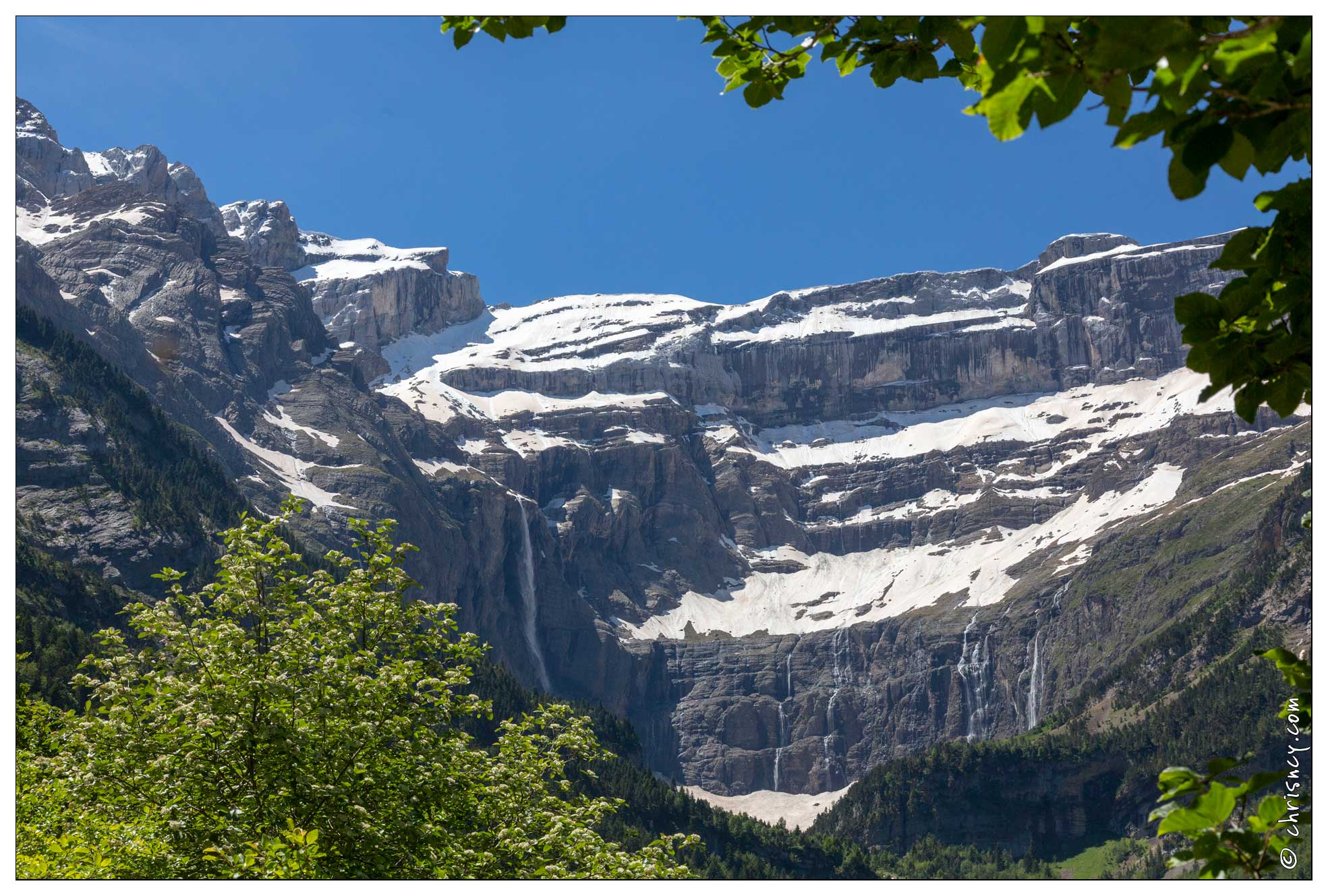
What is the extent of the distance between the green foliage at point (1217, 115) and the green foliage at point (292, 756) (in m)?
10.8

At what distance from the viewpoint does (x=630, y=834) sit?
860 inches

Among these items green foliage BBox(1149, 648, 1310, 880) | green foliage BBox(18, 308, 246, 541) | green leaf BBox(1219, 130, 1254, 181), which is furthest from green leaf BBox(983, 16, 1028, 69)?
green foliage BBox(18, 308, 246, 541)

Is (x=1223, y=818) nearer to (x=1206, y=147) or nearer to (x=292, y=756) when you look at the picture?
(x=1206, y=147)

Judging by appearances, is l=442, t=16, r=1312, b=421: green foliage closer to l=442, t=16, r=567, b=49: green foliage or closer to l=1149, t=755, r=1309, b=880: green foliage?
l=1149, t=755, r=1309, b=880: green foliage

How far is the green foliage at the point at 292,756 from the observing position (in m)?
15.1

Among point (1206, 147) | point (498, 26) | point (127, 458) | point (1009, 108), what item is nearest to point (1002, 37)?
point (1009, 108)

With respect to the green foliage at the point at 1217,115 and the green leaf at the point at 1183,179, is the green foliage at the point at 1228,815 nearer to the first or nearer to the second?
the green foliage at the point at 1217,115

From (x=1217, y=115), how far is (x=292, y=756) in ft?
48.1

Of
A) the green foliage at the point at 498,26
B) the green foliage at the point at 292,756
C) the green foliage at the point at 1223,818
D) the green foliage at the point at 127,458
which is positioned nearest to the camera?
the green foliage at the point at 1223,818

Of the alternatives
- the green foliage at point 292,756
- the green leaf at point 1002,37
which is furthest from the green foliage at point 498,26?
the green foliage at point 292,756

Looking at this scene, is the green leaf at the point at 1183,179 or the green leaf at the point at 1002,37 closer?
the green leaf at the point at 1002,37
